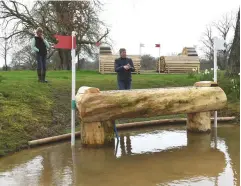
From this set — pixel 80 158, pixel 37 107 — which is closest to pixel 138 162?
pixel 80 158

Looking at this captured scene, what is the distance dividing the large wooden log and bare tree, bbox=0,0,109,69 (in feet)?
54.2

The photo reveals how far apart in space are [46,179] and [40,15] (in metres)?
20.0

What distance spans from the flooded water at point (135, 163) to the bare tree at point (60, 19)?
659 inches

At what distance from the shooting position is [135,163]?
4.69 m

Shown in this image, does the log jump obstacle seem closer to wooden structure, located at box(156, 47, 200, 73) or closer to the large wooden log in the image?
the large wooden log

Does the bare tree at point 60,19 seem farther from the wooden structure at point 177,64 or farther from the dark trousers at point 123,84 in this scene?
the dark trousers at point 123,84

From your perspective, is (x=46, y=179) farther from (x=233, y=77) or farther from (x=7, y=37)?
(x=7, y=37)

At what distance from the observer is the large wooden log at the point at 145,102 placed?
17.8 ft

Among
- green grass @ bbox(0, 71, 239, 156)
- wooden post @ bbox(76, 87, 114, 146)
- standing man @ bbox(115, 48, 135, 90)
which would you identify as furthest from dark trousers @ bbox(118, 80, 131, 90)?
wooden post @ bbox(76, 87, 114, 146)

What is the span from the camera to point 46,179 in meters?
3.97

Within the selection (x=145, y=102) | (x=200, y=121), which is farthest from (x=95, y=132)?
(x=200, y=121)

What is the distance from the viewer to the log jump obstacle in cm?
545

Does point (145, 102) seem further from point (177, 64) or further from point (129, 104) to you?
point (177, 64)

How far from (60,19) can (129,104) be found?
17.5 m
